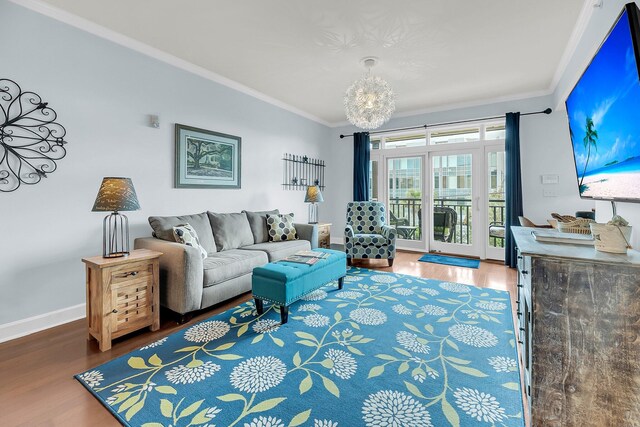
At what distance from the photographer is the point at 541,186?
4375 millimetres

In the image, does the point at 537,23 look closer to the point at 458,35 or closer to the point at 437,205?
the point at 458,35

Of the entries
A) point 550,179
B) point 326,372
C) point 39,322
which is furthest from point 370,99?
point 39,322

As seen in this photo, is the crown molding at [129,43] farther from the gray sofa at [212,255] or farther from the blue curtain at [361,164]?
the blue curtain at [361,164]

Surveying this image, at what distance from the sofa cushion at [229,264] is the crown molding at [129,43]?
7.47 ft

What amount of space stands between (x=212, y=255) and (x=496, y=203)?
4487 mm

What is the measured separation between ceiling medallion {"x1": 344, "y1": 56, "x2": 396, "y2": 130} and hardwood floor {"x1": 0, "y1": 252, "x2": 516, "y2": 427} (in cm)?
250

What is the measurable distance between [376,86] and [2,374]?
387 cm

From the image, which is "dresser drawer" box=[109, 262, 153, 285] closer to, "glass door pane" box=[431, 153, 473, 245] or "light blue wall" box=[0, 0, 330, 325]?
"light blue wall" box=[0, 0, 330, 325]

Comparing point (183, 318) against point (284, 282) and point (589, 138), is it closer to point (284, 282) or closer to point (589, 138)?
point (284, 282)

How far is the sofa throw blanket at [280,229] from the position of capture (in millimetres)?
4082

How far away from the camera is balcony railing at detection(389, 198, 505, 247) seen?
486 cm

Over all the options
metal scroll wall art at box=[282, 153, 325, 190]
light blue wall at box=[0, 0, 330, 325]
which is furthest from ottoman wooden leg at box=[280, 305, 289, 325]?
metal scroll wall art at box=[282, 153, 325, 190]

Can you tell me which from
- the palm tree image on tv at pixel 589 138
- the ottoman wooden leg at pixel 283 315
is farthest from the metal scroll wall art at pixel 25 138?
the palm tree image on tv at pixel 589 138

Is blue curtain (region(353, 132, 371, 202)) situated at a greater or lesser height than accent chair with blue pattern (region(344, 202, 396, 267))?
greater
